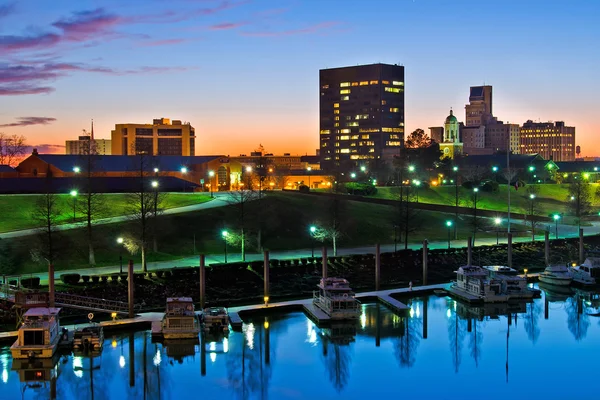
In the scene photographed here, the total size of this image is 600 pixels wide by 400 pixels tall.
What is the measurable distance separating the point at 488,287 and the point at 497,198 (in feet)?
226

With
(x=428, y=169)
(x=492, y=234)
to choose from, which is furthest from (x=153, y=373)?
(x=428, y=169)

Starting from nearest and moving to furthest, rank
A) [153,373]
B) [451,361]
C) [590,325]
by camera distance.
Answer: [153,373] → [451,361] → [590,325]

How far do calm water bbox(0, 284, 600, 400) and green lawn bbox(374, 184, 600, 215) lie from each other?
66455 mm

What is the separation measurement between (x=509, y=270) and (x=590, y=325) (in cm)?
1322

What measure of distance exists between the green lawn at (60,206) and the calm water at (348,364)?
3498 cm

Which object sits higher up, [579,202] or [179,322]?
[579,202]

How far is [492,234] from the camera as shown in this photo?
96188 mm

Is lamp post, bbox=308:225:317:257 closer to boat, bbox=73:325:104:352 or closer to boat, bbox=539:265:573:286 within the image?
boat, bbox=539:265:573:286

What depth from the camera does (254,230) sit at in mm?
81000

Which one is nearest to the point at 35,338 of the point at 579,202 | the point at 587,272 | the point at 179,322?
the point at 179,322

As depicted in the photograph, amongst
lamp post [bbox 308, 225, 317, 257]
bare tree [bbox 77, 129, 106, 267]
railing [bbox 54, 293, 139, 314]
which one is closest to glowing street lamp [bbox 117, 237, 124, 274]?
bare tree [bbox 77, 129, 106, 267]

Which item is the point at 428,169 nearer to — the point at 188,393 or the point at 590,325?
the point at 590,325

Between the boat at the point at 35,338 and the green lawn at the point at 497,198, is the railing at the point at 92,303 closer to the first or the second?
the boat at the point at 35,338

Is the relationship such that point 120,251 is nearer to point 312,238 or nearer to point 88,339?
point 312,238
